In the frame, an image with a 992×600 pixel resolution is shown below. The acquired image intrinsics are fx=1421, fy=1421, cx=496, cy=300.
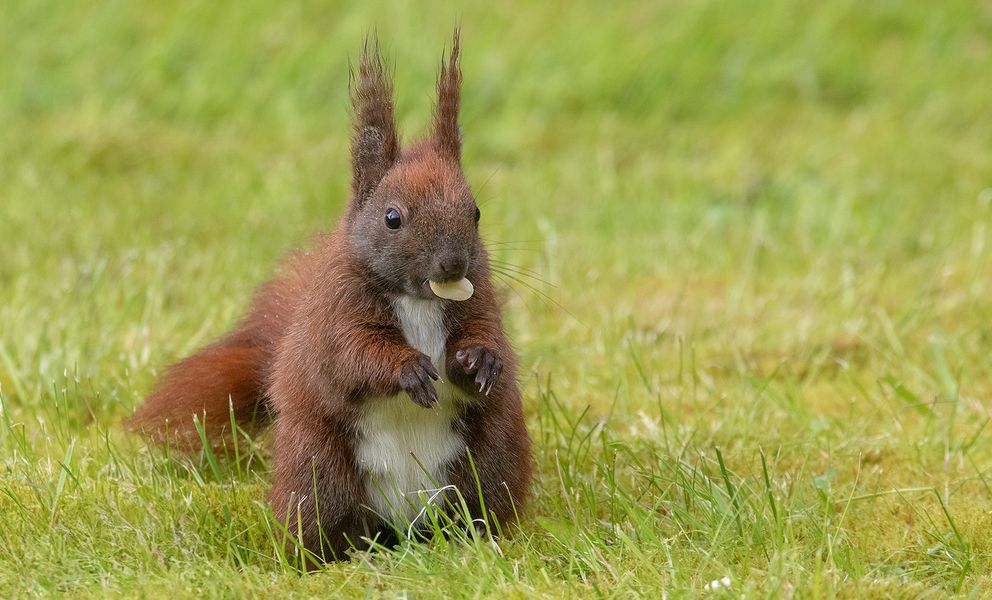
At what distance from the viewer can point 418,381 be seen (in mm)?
3018

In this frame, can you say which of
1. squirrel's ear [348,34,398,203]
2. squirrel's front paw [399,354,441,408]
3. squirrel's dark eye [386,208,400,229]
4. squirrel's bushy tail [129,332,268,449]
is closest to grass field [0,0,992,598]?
squirrel's bushy tail [129,332,268,449]

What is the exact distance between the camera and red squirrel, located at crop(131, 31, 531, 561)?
10.2ft

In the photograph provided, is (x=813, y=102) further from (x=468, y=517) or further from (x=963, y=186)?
(x=468, y=517)

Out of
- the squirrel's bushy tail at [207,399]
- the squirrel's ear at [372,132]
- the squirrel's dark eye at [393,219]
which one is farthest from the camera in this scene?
the squirrel's bushy tail at [207,399]

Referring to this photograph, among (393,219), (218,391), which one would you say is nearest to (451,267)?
(393,219)

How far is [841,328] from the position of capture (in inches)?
204

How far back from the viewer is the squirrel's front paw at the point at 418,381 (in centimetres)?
302

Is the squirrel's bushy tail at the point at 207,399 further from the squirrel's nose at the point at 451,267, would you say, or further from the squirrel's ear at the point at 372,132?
the squirrel's nose at the point at 451,267

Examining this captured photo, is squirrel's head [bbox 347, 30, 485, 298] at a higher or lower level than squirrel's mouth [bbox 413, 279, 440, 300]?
higher

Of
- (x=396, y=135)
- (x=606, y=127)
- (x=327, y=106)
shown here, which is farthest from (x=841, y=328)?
(x=327, y=106)

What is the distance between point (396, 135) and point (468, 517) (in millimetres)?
906

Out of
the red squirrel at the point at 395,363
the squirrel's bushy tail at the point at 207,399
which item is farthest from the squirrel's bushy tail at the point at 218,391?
the red squirrel at the point at 395,363

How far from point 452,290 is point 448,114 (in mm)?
494

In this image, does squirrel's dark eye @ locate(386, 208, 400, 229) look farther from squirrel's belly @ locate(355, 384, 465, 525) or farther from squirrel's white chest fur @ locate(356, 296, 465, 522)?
squirrel's belly @ locate(355, 384, 465, 525)
